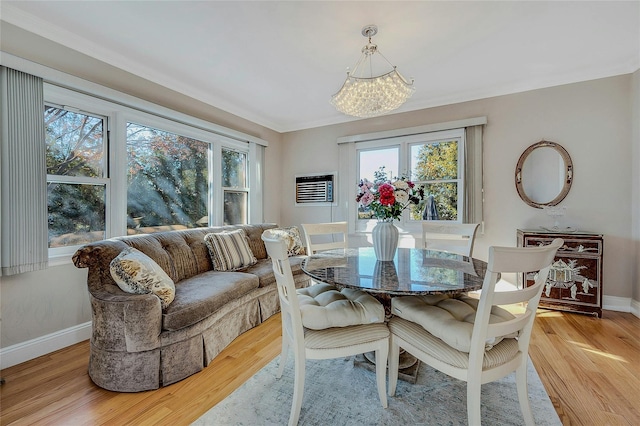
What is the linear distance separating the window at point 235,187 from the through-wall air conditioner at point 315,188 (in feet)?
3.00

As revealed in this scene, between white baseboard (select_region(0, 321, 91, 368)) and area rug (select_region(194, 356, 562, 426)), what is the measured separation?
1.62m

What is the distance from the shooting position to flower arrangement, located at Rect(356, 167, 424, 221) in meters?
1.93

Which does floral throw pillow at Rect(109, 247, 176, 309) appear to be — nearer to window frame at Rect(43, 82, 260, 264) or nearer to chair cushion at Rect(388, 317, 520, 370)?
window frame at Rect(43, 82, 260, 264)

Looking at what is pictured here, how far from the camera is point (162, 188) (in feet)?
9.96

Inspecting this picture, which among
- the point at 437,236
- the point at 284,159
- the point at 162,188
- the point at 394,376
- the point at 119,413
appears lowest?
the point at 119,413

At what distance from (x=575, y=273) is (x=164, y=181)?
4527mm

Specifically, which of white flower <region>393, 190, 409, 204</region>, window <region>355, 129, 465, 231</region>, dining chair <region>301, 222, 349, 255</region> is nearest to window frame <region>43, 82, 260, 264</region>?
dining chair <region>301, 222, 349, 255</region>

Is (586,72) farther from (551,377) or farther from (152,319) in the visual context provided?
(152,319)

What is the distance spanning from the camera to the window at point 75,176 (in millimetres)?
2205

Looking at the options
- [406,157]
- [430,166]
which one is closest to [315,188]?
[406,157]

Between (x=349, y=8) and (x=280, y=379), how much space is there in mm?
2601

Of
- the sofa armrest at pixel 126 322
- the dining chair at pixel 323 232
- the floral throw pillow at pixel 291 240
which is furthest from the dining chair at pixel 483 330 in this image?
the floral throw pillow at pixel 291 240

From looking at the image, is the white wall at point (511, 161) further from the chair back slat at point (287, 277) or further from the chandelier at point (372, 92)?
the chair back slat at point (287, 277)

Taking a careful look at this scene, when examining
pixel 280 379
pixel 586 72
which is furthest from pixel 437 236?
pixel 280 379
